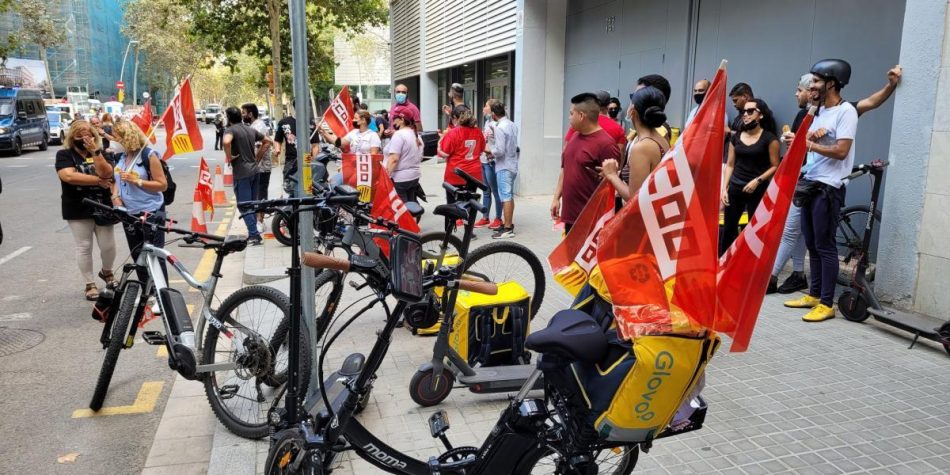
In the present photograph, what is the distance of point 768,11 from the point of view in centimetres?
801

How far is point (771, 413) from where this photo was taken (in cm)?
399

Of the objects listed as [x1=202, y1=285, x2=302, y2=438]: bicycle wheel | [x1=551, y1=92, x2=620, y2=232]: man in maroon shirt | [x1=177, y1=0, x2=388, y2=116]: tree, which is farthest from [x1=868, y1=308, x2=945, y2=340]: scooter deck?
[x1=177, y1=0, x2=388, y2=116]: tree

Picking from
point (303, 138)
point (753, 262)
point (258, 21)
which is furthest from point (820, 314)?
point (258, 21)

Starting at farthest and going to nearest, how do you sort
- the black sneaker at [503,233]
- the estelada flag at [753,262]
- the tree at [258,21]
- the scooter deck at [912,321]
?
the tree at [258,21], the black sneaker at [503,233], the scooter deck at [912,321], the estelada flag at [753,262]

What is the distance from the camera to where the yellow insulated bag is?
4391 millimetres

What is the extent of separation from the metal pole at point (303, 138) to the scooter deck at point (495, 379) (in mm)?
965

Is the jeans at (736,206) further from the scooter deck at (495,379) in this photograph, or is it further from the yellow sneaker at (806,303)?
the scooter deck at (495,379)

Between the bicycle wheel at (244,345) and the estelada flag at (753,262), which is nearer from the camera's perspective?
the estelada flag at (753,262)

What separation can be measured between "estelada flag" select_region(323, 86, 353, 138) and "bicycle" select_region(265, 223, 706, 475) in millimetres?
8094

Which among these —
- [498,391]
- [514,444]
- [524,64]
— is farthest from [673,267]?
[524,64]

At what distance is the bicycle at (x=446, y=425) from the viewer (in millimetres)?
2260

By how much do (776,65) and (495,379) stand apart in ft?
18.9

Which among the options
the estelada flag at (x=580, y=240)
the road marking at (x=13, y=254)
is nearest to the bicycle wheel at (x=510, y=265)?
the estelada flag at (x=580, y=240)

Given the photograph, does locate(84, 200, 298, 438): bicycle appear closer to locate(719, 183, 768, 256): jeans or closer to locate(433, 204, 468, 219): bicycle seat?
locate(433, 204, 468, 219): bicycle seat
